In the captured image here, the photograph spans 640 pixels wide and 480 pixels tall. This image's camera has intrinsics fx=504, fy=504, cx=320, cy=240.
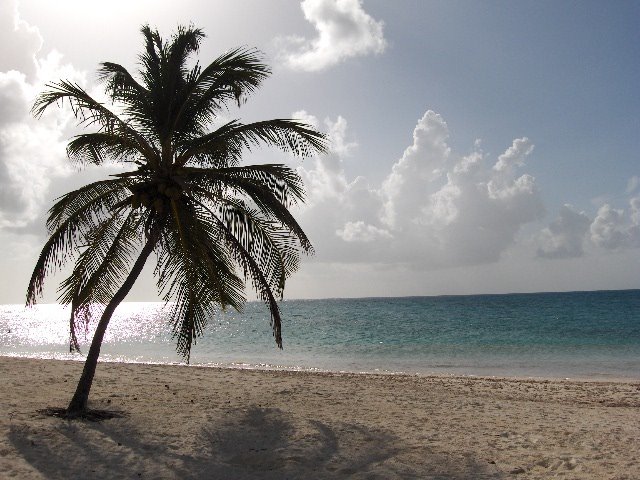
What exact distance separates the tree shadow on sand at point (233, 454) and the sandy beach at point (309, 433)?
0.09ft

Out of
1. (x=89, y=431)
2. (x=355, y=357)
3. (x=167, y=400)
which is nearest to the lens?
(x=89, y=431)

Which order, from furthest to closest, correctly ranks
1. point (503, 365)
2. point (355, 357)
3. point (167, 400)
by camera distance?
point (355, 357)
point (503, 365)
point (167, 400)

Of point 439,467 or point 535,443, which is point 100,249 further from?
point 535,443

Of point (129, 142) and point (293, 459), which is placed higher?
point (129, 142)

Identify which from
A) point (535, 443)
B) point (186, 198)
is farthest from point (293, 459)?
point (186, 198)

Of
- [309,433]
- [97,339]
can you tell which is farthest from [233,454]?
[97,339]

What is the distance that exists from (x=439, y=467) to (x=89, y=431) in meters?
5.67

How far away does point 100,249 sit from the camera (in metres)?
9.45

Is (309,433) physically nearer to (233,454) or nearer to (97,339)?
(233,454)

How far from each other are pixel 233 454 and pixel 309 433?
1572mm

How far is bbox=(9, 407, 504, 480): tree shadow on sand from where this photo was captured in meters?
7.02

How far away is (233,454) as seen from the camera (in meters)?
7.88

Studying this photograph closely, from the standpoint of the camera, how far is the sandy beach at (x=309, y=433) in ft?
23.6

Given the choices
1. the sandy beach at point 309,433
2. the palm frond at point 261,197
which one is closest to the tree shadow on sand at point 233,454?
the sandy beach at point 309,433
